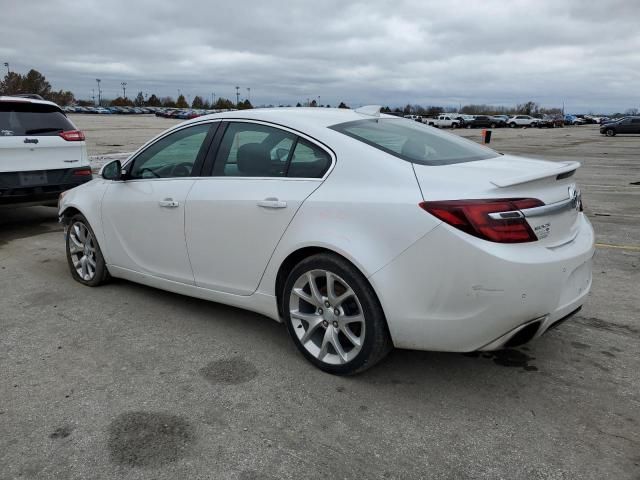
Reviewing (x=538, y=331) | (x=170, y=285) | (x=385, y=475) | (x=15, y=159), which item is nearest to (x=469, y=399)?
(x=538, y=331)

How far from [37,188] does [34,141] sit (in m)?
0.58

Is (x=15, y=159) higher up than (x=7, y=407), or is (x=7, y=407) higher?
(x=15, y=159)

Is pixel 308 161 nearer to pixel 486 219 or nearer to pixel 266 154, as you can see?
pixel 266 154

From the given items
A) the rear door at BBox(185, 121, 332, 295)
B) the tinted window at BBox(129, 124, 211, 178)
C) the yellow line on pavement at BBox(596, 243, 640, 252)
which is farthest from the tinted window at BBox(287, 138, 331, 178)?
the yellow line on pavement at BBox(596, 243, 640, 252)

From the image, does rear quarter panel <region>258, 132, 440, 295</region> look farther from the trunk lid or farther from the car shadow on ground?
the car shadow on ground

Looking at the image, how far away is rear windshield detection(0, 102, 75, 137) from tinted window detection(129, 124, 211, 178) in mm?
3180

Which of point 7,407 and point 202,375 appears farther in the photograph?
point 202,375

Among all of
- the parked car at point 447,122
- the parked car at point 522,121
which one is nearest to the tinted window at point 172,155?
the parked car at point 447,122

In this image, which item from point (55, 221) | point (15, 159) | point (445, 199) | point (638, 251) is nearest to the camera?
point (445, 199)

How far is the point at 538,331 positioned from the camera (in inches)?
117

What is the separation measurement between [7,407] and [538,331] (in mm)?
2887

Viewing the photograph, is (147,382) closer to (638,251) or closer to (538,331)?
(538,331)

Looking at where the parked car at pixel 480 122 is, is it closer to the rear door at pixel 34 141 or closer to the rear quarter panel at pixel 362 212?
the rear door at pixel 34 141

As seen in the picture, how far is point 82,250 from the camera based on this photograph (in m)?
5.15
